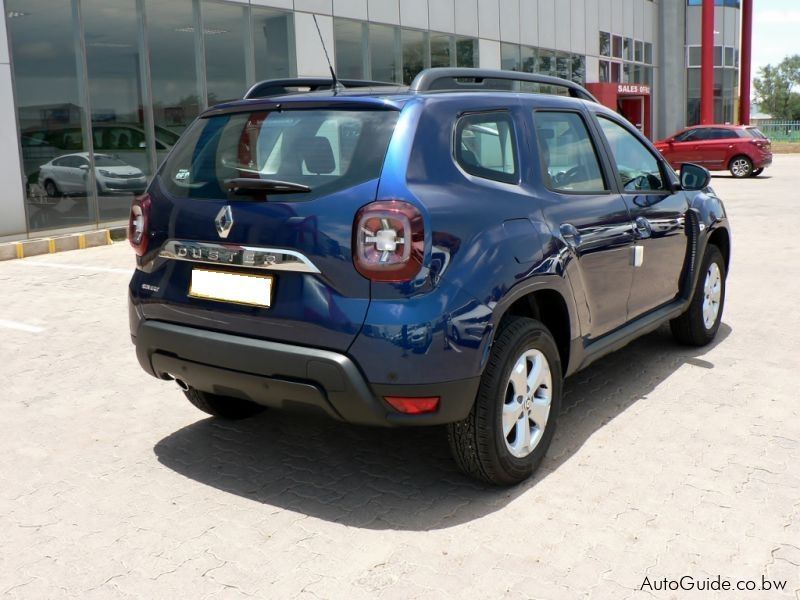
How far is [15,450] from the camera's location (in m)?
4.29

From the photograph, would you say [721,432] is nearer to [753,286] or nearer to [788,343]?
[788,343]

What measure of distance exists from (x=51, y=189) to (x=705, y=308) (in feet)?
34.1

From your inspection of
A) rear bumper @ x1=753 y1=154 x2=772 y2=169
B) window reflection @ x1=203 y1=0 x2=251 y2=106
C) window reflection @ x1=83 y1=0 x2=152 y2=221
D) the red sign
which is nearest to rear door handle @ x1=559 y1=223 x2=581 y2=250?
window reflection @ x1=83 y1=0 x2=152 y2=221

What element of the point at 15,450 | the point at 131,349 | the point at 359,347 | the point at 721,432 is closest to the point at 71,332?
the point at 131,349

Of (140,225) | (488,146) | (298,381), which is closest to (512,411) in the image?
(298,381)

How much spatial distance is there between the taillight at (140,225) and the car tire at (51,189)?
979 cm

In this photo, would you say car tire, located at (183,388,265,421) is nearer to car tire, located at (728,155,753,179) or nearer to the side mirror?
the side mirror

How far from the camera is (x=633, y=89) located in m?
33.1

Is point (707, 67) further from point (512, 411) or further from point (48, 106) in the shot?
point (512, 411)

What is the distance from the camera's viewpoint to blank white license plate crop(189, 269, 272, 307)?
339 cm

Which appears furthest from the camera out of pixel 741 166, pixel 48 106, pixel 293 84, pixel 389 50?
pixel 741 166

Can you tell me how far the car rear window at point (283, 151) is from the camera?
11.0 ft

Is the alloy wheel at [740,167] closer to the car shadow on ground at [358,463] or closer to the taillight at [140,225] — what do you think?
the car shadow on ground at [358,463]

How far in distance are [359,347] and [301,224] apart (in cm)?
54
